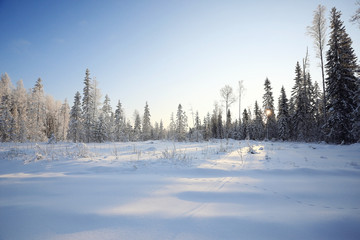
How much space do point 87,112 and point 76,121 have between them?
8.17 feet

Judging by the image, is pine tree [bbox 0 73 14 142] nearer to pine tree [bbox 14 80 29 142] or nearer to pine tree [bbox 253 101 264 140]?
pine tree [bbox 14 80 29 142]

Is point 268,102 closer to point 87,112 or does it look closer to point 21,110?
point 87,112

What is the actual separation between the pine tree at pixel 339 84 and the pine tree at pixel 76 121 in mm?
32078

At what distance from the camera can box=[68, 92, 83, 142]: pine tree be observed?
993 inches

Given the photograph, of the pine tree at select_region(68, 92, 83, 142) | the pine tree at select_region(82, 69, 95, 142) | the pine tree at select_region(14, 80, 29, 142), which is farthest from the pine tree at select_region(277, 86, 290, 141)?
the pine tree at select_region(14, 80, 29, 142)

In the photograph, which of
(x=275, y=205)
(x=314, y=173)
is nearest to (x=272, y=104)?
(x=314, y=173)

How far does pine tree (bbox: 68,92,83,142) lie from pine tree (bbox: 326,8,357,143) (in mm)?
32078

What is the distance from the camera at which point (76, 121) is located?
→ 25.2 metres

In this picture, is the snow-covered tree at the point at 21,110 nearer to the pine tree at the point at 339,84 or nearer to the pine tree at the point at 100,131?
the pine tree at the point at 100,131

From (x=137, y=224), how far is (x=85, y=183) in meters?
2.06

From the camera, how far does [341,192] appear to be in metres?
2.51

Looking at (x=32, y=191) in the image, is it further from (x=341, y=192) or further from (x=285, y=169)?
(x=285, y=169)

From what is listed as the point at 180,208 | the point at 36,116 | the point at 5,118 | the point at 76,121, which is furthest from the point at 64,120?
the point at 180,208

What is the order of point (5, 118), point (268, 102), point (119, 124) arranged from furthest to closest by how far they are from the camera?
point (119, 124), point (268, 102), point (5, 118)
